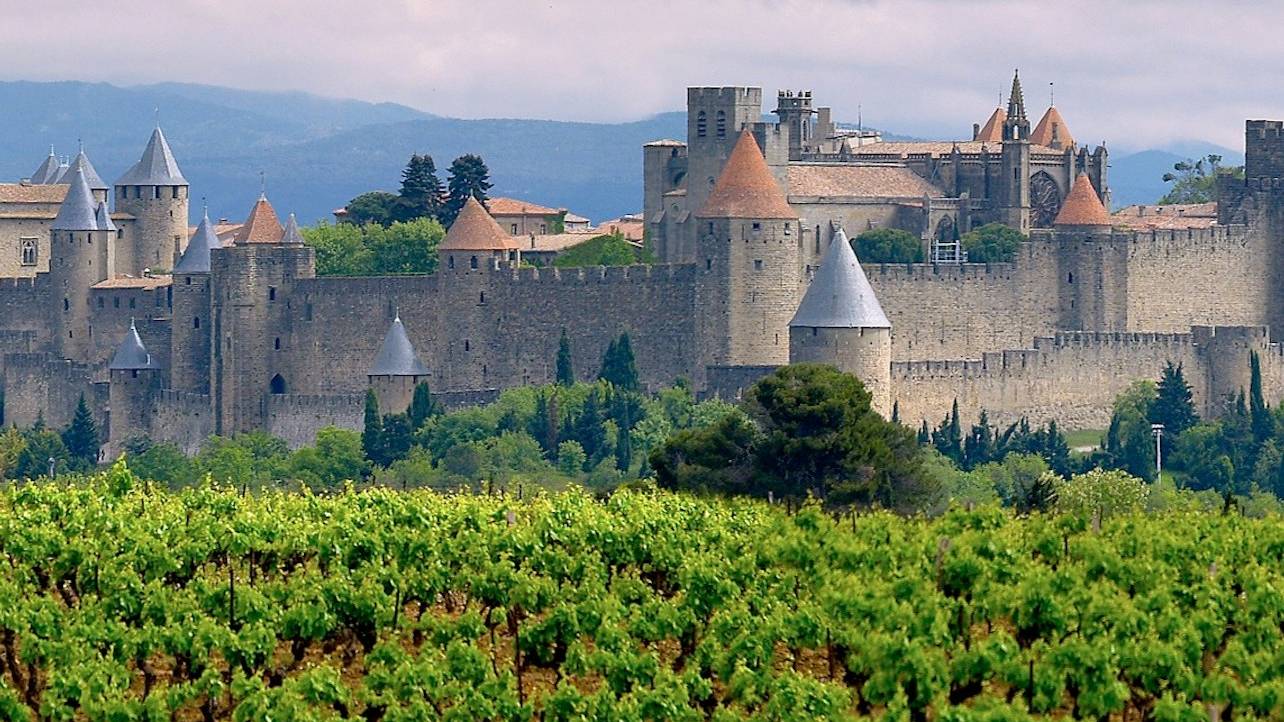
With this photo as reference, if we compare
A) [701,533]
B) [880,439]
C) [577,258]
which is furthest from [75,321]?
[701,533]

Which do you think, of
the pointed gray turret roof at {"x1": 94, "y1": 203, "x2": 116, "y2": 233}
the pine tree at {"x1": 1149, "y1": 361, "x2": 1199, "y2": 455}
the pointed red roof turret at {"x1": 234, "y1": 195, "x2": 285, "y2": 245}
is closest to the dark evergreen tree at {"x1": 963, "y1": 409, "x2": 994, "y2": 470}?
the pine tree at {"x1": 1149, "y1": 361, "x2": 1199, "y2": 455}

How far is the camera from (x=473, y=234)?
→ 200 ft

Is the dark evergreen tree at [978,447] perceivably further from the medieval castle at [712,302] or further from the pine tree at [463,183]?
the pine tree at [463,183]

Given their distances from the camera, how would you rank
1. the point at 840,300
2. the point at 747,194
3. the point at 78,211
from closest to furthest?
1. the point at 840,300
2. the point at 747,194
3. the point at 78,211

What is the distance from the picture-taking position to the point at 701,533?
101ft

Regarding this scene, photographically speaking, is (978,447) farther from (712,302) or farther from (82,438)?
(82,438)

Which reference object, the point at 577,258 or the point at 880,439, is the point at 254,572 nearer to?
the point at 880,439

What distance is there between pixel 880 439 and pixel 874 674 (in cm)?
1846

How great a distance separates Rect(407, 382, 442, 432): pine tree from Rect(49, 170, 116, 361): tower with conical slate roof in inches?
352

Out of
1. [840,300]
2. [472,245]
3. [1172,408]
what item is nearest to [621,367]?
[472,245]

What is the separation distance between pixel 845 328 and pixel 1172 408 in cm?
707

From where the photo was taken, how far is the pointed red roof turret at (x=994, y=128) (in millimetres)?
78438

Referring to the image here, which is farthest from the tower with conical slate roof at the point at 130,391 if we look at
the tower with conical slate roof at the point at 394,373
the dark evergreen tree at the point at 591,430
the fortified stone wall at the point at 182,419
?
the dark evergreen tree at the point at 591,430

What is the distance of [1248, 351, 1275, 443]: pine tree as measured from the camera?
59750 mm
